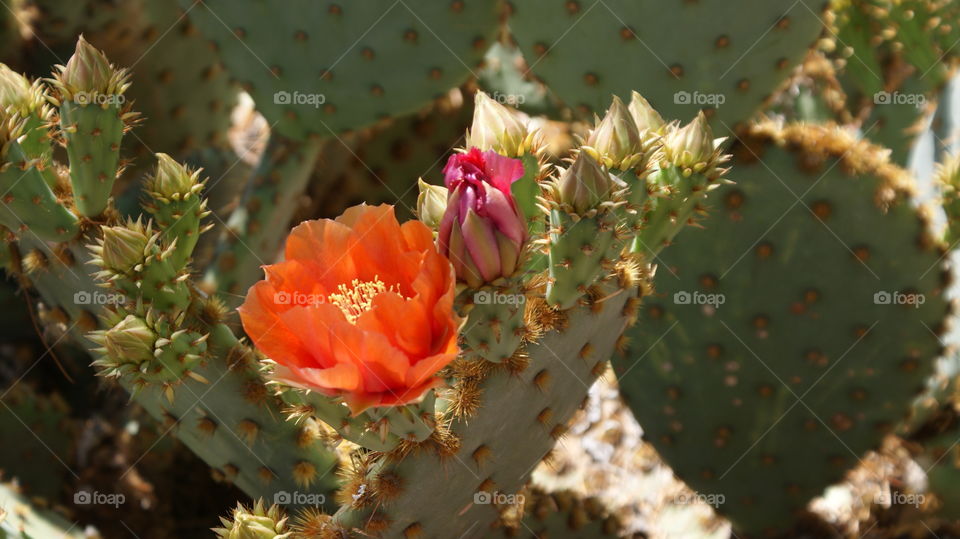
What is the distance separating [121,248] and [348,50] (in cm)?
81

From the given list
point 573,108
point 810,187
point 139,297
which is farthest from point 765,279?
point 139,297

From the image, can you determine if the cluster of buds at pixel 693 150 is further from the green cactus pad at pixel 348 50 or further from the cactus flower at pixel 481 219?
the green cactus pad at pixel 348 50

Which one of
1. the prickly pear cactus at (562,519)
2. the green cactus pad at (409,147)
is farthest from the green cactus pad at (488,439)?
the green cactus pad at (409,147)

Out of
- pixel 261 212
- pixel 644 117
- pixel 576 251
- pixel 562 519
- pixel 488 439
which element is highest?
pixel 644 117

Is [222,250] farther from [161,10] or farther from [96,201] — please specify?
[96,201]

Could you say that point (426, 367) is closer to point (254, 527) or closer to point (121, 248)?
point (254, 527)

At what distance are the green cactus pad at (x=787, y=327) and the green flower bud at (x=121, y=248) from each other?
0.83 metres

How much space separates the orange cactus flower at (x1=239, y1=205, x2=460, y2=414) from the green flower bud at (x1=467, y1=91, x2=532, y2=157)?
0.38 feet

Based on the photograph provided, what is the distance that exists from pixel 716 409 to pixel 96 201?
1000mm

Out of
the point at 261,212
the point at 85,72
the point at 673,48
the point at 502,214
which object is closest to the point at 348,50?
the point at 261,212

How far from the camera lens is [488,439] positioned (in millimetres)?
1071

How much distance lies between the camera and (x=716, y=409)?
1639mm

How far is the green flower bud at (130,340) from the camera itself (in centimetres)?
96

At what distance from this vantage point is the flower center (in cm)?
90
